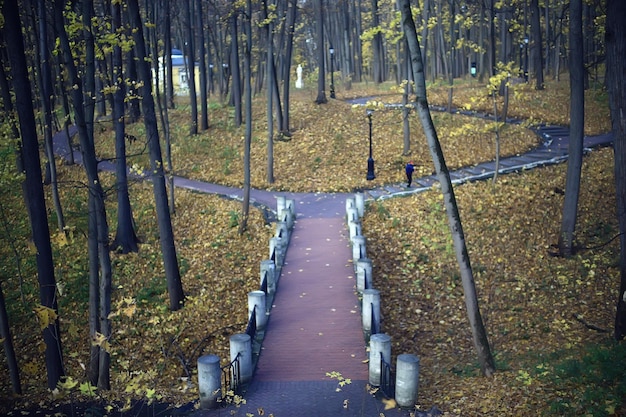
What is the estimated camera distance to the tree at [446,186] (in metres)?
9.54

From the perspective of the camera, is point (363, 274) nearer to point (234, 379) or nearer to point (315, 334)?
point (315, 334)

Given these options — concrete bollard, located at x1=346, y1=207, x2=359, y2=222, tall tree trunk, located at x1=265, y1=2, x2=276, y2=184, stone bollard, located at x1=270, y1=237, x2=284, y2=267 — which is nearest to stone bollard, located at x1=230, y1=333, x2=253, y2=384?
stone bollard, located at x1=270, y1=237, x2=284, y2=267

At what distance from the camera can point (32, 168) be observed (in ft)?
33.9

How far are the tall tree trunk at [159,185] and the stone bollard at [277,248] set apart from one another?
2716 millimetres

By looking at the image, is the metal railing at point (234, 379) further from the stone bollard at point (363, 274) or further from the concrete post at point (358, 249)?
the concrete post at point (358, 249)

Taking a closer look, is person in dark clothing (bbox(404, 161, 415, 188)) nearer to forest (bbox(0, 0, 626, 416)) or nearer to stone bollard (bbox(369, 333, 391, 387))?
forest (bbox(0, 0, 626, 416))

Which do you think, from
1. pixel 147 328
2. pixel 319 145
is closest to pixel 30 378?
pixel 147 328

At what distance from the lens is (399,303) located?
14.5 m

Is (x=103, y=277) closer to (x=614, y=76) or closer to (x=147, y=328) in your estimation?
(x=147, y=328)

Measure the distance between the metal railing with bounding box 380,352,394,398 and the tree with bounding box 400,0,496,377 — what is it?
166 centimetres

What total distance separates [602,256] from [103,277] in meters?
12.6

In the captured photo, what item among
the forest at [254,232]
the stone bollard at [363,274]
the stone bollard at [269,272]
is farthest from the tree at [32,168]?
the stone bollard at [363,274]

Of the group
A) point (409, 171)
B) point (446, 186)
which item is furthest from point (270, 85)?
point (446, 186)

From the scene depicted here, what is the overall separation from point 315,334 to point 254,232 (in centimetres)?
899
